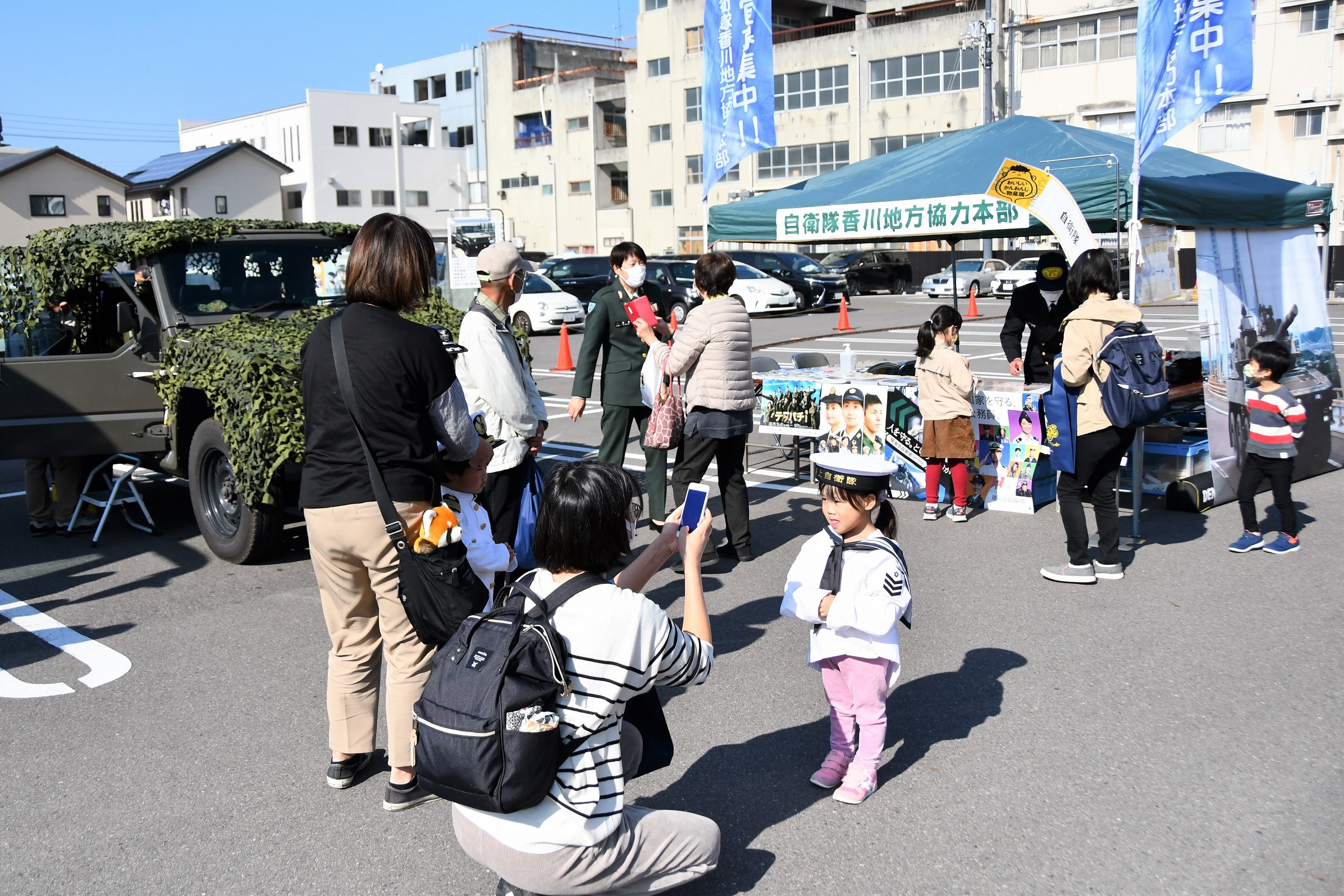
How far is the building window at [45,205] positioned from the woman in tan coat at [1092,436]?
46.4 metres

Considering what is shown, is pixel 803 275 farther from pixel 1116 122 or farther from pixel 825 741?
pixel 825 741

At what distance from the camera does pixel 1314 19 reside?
37562 millimetres

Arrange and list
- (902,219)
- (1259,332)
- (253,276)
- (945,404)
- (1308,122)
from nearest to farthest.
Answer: (945,404), (253,276), (1259,332), (902,219), (1308,122)

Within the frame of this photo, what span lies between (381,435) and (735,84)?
13.2 metres

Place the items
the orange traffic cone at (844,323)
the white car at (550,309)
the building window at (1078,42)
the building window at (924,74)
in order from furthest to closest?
the building window at (924,74) → the building window at (1078,42) → the white car at (550,309) → the orange traffic cone at (844,323)

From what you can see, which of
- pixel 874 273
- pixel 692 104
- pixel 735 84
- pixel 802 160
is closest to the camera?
pixel 735 84

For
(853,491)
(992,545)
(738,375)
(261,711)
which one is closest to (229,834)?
(261,711)

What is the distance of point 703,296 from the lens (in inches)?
267

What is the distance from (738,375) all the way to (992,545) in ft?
6.91

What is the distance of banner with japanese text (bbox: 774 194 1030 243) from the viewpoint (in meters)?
8.55

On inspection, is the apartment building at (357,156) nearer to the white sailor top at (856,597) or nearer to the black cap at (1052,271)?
the black cap at (1052,271)

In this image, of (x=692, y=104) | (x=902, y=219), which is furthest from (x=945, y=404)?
(x=692, y=104)

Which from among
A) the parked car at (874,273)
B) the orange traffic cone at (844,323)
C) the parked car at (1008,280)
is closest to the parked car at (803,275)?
the orange traffic cone at (844,323)

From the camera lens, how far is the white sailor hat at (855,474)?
356cm
